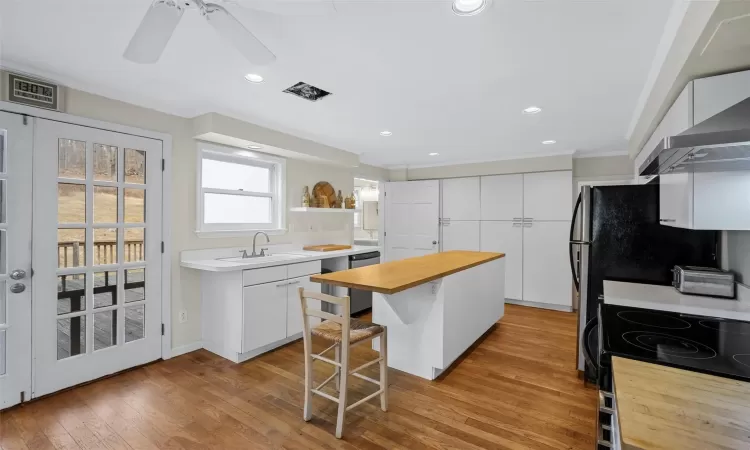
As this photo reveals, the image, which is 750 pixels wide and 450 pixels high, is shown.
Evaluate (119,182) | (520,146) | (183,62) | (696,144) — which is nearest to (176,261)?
(119,182)

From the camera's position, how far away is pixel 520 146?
14.8ft

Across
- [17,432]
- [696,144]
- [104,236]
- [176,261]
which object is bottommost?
[17,432]

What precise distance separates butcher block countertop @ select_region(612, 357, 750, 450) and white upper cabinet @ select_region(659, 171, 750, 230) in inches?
38.1

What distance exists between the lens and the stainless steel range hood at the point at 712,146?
3.87 feet

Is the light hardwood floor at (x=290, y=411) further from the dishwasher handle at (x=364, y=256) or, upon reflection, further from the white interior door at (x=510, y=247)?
the white interior door at (x=510, y=247)

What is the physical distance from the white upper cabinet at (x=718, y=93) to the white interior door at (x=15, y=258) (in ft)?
12.9

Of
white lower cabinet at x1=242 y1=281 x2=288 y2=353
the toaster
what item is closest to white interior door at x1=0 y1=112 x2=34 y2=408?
white lower cabinet at x1=242 y1=281 x2=288 y2=353

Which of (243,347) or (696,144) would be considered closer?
(696,144)

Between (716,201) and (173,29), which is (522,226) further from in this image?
(173,29)

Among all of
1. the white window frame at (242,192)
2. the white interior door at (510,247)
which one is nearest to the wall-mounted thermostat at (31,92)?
the white window frame at (242,192)

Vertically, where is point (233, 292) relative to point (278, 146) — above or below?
below

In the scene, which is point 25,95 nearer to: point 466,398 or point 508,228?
point 466,398

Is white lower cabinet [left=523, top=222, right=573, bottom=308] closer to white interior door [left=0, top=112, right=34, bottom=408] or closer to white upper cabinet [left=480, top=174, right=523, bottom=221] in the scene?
white upper cabinet [left=480, top=174, right=523, bottom=221]

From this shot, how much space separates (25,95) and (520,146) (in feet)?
16.0
